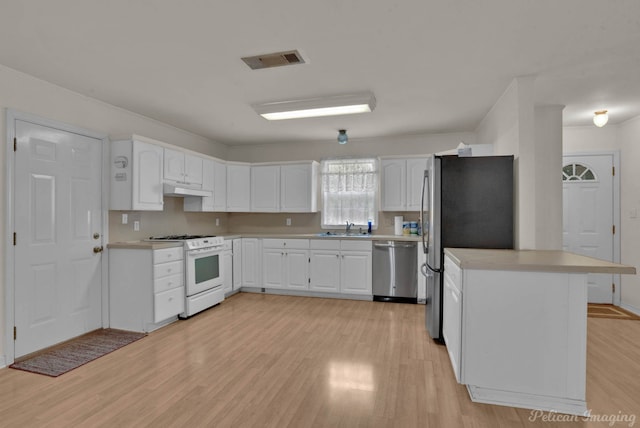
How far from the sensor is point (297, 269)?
4949 millimetres

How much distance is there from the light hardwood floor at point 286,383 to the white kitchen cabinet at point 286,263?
4.45 ft

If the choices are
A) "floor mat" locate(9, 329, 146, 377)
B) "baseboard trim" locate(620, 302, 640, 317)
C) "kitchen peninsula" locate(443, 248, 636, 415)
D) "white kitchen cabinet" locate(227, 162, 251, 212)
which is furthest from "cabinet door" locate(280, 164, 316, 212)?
"baseboard trim" locate(620, 302, 640, 317)

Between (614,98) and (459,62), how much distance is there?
7.09 feet

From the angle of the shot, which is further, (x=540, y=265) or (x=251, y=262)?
(x=251, y=262)

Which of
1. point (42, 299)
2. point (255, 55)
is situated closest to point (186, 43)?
point (255, 55)

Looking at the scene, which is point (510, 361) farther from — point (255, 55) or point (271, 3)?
point (255, 55)

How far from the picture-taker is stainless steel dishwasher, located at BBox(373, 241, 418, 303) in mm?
4512

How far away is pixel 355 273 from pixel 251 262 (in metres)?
1.63

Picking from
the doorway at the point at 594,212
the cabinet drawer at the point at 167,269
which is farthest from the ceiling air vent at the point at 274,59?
the doorway at the point at 594,212

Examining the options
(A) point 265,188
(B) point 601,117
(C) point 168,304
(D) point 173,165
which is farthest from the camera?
(A) point 265,188

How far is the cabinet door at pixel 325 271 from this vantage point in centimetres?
479

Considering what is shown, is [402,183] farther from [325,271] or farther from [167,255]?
[167,255]

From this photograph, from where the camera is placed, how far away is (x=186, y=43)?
237 centimetres

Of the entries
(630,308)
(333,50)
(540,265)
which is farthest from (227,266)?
(630,308)
